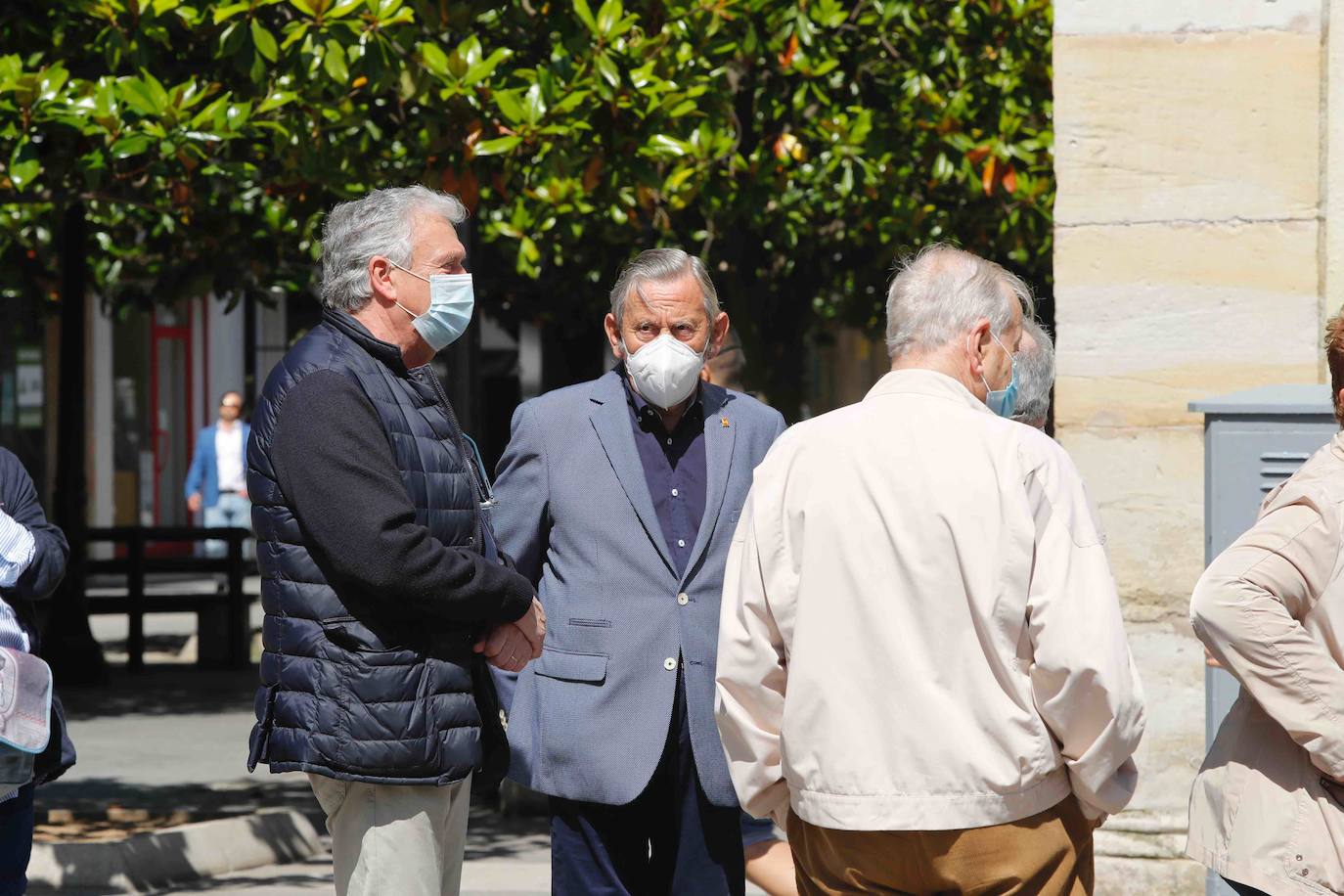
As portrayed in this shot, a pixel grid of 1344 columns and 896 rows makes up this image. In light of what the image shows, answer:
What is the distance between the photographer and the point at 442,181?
310 inches

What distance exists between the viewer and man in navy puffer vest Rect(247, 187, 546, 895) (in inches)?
142

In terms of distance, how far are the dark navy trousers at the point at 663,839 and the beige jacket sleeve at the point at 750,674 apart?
924mm

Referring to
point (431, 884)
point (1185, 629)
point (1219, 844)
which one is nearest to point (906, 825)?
point (1219, 844)

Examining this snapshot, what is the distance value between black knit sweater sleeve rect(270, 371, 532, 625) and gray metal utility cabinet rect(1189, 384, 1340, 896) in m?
2.05

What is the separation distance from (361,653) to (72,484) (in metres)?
9.89

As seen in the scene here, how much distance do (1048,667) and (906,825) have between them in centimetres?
34

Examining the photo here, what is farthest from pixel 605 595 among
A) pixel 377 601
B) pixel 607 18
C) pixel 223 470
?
pixel 223 470

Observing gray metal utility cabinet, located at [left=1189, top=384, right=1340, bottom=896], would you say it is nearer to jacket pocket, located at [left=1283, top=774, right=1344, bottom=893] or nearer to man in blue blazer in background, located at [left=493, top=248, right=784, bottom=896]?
man in blue blazer in background, located at [left=493, top=248, right=784, bottom=896]

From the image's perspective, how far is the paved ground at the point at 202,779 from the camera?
7172 mm

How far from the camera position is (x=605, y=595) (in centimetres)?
446

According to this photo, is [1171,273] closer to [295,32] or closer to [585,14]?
[585,14]

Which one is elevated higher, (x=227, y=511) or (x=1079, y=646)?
(x=1079, y=646)

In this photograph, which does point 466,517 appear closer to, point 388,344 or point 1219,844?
point 388,344

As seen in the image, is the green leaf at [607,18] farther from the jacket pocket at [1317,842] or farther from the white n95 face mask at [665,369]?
the jacket pocket at [1317,842]
